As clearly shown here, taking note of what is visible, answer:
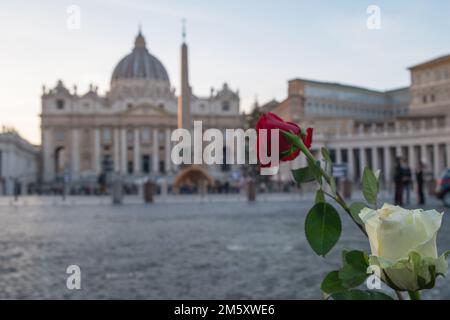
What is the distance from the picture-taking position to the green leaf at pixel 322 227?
95cm

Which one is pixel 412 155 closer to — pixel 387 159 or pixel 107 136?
pixel 387 159

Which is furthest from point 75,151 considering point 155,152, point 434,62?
point 434,62

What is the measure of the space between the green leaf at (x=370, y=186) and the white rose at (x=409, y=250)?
0.16 meters

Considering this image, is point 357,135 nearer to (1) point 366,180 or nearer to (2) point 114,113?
(2) point 114,113

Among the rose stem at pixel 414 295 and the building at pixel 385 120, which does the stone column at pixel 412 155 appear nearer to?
the building at pixel 385 120

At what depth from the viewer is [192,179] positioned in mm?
50719

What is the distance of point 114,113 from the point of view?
89.1 m

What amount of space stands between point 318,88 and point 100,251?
64.5 metres

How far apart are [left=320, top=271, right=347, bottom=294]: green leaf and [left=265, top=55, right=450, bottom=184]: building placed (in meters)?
55.7

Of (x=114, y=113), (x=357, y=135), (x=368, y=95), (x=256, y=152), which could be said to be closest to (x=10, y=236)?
(x=256, y=152)

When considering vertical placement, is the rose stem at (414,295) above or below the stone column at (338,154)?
below

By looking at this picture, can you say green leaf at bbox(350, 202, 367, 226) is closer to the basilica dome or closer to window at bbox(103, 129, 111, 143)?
window at bbox(103, 129, 111, 143)

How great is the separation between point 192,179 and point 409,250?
164ft

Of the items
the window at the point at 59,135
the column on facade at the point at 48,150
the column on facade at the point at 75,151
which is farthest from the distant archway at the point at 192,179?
the window at the point at 59,135
